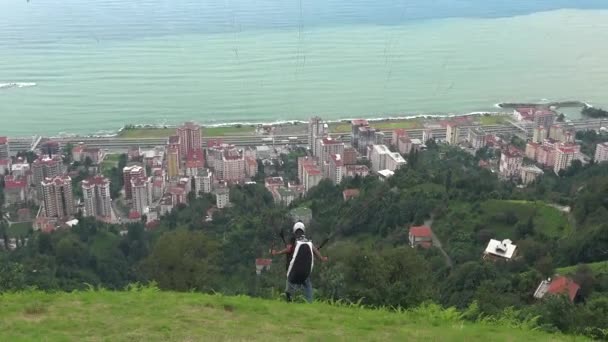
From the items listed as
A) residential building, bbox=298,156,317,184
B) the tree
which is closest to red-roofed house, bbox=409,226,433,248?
the tree

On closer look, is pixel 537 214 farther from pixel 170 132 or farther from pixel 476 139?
pixel 170 132

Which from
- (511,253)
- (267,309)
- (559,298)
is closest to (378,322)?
(267,309)

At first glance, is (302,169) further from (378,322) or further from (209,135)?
(378,322)

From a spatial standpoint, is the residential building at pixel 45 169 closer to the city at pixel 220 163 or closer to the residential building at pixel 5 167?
the city at pixel 220 163

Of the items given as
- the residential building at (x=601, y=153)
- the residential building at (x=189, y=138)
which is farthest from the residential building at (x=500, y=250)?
the residential building at (x=189, y=138)

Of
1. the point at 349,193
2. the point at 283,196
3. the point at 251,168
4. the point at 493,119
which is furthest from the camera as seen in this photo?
the point at 493,119

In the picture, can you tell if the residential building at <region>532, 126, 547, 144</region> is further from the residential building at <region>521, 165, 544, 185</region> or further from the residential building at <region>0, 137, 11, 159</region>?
the residential building at <region>0, 137, 11, 159</region>

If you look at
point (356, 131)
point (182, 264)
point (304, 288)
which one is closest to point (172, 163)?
point (356, 131)
